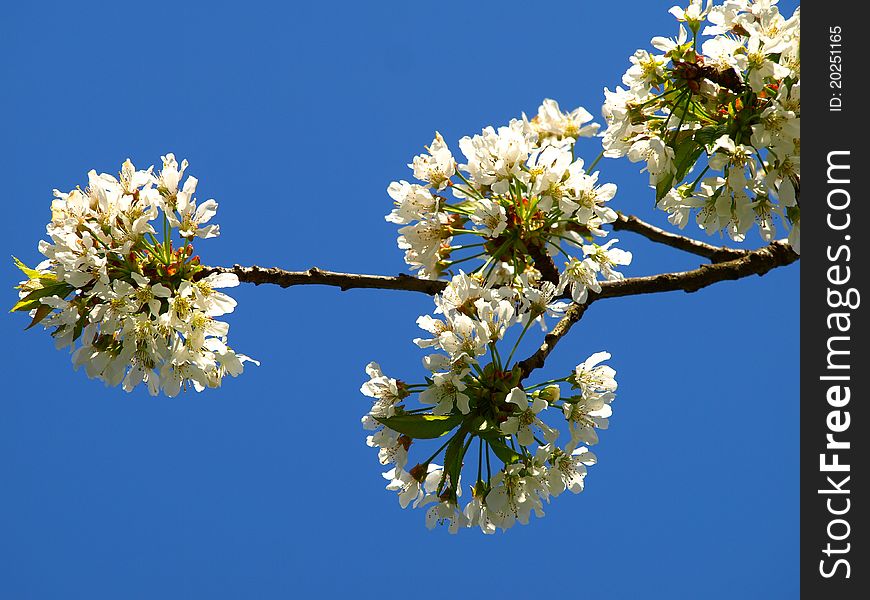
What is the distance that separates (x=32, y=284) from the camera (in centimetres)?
130

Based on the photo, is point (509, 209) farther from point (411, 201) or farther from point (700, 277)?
point (700, 277)

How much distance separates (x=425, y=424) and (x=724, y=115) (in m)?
0.57

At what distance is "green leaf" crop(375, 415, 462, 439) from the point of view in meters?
1.25

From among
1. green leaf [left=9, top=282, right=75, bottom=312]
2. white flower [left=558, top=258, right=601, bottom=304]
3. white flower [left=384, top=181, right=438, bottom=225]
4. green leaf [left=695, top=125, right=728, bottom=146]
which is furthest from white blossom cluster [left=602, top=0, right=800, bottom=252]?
green leaf [left=9, top=282, right=75, bottom=312]

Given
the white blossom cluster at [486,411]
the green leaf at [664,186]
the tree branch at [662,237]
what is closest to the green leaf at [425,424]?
the white blossom cluster at [486,411]

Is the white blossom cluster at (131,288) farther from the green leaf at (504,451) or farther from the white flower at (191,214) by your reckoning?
the green leaf at (504,451)

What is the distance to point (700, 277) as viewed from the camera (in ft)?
5.00

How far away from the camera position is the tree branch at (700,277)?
1461mm

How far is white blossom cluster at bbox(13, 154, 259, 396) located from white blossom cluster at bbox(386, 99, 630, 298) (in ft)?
0.93

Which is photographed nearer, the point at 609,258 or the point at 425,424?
the point at 425,424

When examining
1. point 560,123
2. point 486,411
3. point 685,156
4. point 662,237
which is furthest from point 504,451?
point 560,123

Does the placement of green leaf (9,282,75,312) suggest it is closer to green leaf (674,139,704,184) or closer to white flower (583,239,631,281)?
white flower (583,239,631,281)
